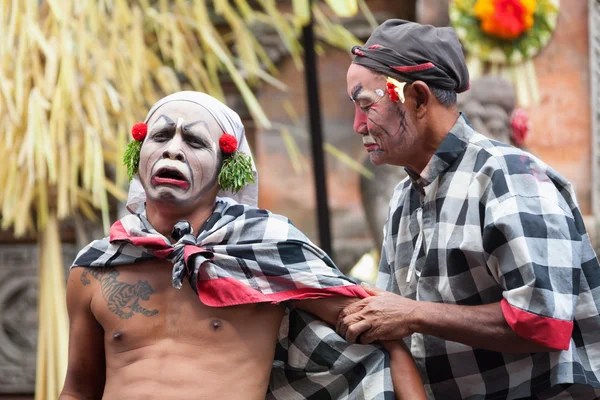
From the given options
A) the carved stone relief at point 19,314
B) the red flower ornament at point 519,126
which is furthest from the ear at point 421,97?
the carved stone relief at point 19,314

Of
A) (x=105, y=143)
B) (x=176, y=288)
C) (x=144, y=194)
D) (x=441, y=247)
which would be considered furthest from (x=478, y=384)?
(x=105, y=143)

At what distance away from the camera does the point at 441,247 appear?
2.78 meters

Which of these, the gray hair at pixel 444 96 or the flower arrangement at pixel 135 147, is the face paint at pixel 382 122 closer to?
the gray hair at pixel 444 96

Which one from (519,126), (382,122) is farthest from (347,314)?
(519,126)

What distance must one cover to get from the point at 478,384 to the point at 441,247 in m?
0.38

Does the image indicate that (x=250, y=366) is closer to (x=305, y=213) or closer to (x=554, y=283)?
(x=554, y=283)

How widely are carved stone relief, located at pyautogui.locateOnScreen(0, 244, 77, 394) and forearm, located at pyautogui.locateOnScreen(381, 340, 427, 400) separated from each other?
166 inches

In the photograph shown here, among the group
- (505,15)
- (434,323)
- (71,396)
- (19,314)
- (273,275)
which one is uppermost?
(505,15)

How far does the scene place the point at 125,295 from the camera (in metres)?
2.82

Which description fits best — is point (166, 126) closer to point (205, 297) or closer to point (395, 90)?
point (205, 297)

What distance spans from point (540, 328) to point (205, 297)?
85cm

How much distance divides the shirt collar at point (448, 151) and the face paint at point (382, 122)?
67 millimetres

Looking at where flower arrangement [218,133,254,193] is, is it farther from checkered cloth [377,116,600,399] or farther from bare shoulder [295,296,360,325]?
checkered cloth [377,116,600,399]

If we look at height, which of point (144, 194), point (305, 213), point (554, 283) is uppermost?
point (144, 194)
